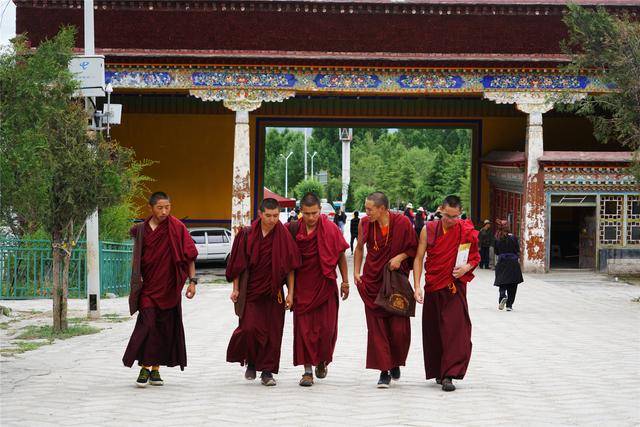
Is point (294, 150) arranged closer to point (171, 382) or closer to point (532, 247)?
point (532, 247)

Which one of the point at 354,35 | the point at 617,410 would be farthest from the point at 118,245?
the point at 617,410

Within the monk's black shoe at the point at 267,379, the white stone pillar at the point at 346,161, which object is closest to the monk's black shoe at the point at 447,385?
the monk's black shoe at the point at 267,379

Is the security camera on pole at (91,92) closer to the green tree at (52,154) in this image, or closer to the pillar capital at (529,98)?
the green tree at (52,154)

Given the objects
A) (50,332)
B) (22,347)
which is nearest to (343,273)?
(22,347)

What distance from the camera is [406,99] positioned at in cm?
3041

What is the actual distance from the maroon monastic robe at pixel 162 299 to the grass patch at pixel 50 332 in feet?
12.5

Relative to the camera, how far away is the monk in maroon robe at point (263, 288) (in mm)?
9945

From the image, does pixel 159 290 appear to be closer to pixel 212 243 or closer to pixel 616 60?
pixel 616 60

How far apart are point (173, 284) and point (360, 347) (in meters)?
3.44

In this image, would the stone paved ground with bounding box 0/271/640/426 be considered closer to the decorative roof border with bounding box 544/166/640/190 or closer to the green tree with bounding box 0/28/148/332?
the green tree with bounding box 0/28/148/332

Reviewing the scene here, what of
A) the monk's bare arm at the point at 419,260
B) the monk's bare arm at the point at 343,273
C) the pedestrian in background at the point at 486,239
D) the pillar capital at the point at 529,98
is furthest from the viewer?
the pedestrian in background at the point at 486,239

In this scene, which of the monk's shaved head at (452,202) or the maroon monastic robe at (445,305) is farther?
the monk's shaved head at (452,202)

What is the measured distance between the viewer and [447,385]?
949cm

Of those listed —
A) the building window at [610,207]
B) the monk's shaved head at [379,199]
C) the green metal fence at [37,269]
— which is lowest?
the green metal fence at [37,269]
